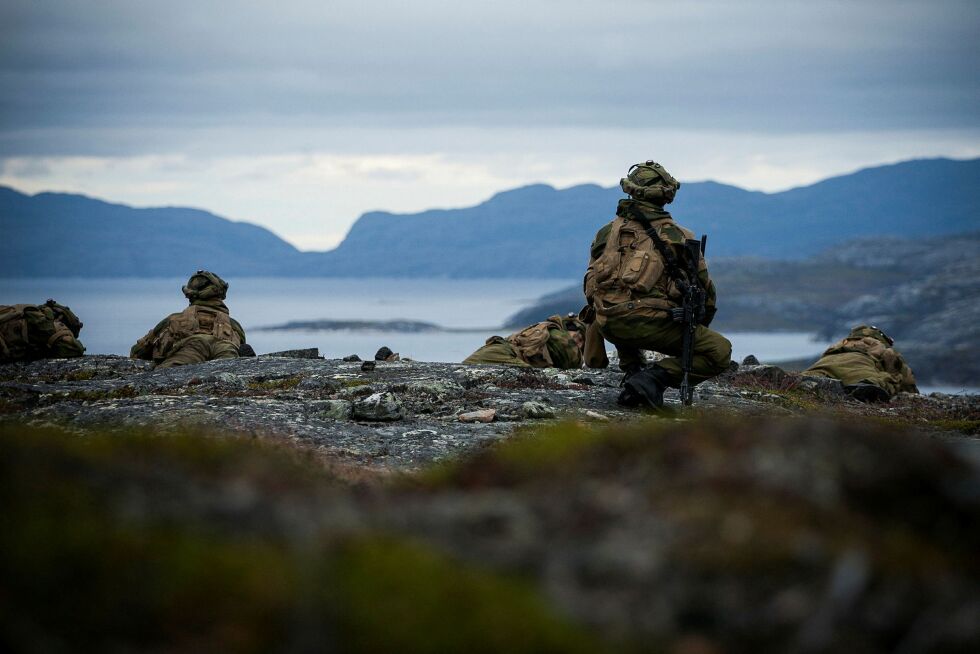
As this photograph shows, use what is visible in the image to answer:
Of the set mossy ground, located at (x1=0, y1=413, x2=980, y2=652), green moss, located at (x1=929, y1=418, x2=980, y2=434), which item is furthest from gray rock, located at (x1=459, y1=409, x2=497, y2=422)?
mossy ground, located at (x1=0, y1=413, x2=980, y2=652)

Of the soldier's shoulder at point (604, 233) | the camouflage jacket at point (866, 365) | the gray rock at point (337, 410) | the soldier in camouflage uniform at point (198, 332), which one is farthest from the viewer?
the soldier in camouflage uniform at point (198, 332)

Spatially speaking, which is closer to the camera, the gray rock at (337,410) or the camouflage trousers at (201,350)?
the gray rock at (337,410)

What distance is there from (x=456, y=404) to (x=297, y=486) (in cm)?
979

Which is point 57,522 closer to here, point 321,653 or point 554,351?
point 321,653

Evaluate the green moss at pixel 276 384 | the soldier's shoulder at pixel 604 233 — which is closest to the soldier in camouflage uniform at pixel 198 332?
the green moss at pixel 276 384

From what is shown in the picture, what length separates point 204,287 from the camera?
83.3 ft

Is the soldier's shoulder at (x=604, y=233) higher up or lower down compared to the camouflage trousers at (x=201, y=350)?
higher up

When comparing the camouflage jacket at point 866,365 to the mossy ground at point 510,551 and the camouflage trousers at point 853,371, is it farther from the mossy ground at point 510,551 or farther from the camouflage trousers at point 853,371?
the mossy ground at point 510,551

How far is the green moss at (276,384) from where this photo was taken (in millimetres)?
17844

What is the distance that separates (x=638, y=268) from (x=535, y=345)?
28.0ft

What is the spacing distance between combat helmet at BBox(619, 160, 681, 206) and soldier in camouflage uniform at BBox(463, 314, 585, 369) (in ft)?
25.9

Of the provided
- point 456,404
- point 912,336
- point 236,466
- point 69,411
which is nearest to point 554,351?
point 456,404

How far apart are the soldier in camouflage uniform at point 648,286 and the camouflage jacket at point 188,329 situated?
40.5ft

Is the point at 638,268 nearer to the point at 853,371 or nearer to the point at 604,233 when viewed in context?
the point at 604,233
